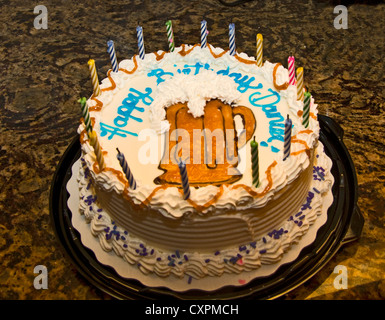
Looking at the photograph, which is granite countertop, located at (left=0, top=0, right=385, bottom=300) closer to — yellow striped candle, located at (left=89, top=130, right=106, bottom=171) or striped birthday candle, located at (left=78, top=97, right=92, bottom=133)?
yellow striped candle, located at (left=89, top=130, right=106, bottom=171)

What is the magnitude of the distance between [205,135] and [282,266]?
1.03m

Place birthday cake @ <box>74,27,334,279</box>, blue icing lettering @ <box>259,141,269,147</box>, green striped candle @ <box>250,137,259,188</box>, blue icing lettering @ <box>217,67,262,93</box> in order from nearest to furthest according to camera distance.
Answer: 1. green striped candle @ <box>250,137,259,188</box>
2. birthday cake @ <box>74,27,334,279</box>
3. blue icing lettering @ <box>259,141,269,147</box>
4. blue icing lettering @ <box>217,67,262,93</box>

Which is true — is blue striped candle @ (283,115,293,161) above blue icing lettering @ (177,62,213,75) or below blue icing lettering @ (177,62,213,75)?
below

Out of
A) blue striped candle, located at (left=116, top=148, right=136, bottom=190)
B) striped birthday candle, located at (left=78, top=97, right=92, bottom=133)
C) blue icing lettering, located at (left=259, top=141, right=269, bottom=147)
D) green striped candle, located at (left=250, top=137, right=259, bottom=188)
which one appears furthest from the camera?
blue icing lettering, located at (left=259, top=141, right=269, bottom=147)

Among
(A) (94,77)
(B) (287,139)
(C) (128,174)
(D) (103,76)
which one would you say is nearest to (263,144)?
(B) (287,139)

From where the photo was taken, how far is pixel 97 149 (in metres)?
3.07

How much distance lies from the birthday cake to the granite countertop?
0.47 m

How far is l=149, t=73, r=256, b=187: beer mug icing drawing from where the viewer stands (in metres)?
3.12

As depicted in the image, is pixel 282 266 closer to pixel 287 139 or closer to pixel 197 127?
pixel 287 139

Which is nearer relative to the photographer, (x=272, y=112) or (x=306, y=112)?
(x=306, y=112)

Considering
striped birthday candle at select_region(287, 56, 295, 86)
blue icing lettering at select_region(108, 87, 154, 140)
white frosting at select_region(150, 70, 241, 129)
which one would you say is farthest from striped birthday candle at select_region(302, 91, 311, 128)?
blue icing lettering at select_region(108, 87, 154, 140)

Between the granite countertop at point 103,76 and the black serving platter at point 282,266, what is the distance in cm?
22

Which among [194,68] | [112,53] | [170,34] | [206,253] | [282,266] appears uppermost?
[170,34]
